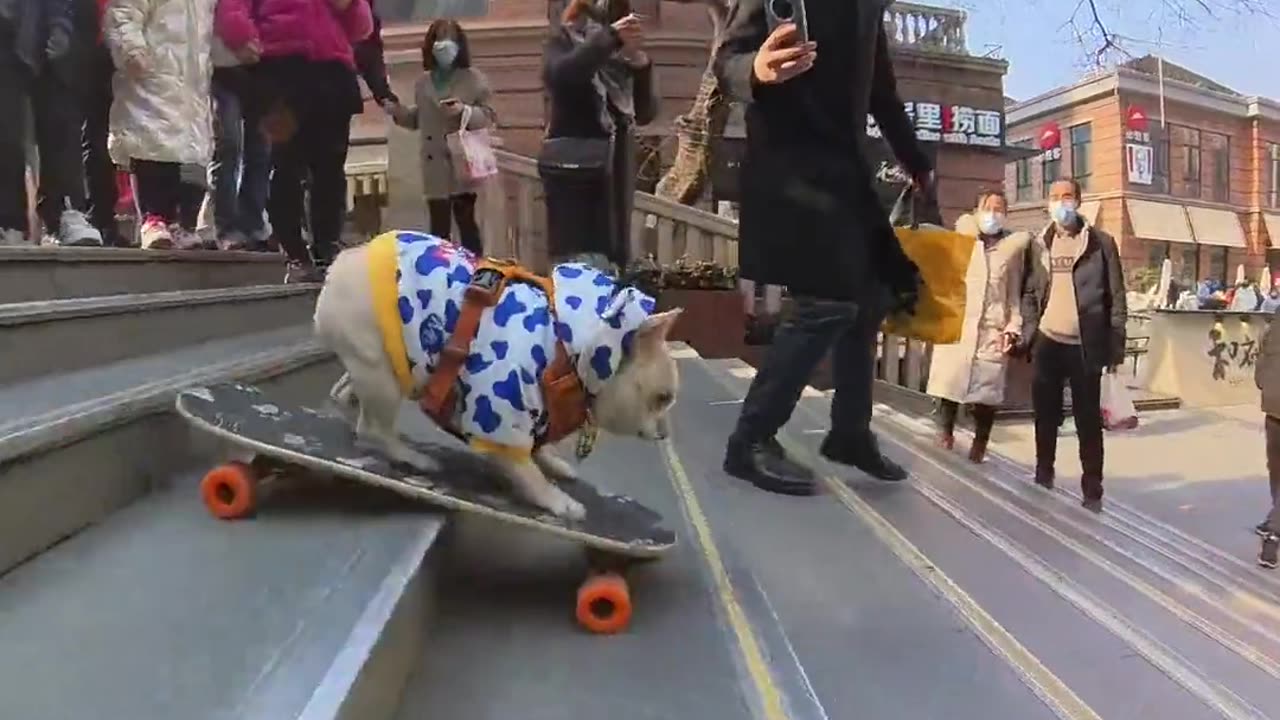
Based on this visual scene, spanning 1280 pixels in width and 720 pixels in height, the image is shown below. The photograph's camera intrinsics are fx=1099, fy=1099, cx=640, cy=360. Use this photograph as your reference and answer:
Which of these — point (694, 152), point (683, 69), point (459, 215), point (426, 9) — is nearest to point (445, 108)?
point (459, 215)

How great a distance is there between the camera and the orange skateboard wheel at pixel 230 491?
1.99m

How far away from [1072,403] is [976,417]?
847mm

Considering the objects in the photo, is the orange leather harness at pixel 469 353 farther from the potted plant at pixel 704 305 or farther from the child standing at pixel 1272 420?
the potted plant at pixel 704 305

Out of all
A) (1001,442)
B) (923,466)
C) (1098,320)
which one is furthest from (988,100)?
(923,466)

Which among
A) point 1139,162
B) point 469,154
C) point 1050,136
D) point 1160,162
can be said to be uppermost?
point 1050,136

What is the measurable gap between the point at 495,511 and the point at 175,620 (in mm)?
628

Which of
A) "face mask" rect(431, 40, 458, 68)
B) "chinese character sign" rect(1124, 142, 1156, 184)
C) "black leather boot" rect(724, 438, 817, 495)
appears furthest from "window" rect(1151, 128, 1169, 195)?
"black leather boot" rect(724, 438, 817, 495)

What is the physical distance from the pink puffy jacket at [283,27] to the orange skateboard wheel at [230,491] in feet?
10.2

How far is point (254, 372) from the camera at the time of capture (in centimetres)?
267

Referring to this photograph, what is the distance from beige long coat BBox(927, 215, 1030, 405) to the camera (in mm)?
6285

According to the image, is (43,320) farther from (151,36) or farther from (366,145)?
(366,145)

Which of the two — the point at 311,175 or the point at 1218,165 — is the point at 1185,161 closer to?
the point at 1218,165

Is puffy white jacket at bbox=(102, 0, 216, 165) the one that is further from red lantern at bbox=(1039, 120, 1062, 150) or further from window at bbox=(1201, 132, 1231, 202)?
window at bbox=(1201, 132, 1231, 202)

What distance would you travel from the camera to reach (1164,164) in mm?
28375
